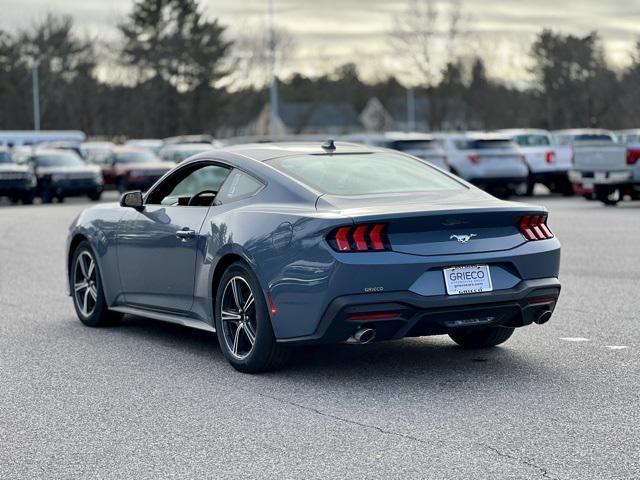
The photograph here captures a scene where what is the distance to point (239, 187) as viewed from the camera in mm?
8039

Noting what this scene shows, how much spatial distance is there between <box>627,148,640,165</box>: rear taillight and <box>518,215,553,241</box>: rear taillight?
62.1 ft

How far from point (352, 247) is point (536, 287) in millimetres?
1215

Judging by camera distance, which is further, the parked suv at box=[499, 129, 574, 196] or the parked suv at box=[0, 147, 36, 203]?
the parked suv at box=[0, 147, 36, 203]

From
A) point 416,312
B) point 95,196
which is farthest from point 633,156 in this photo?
point 416,312

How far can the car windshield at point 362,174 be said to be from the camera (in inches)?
304

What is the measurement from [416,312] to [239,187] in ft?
5.53

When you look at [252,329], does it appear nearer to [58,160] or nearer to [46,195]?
[46,195]

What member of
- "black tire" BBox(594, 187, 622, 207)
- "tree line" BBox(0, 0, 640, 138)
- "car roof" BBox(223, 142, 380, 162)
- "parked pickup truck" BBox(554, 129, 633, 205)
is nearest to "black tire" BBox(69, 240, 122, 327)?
"car roof" BBox(223, 142, 380, 162)

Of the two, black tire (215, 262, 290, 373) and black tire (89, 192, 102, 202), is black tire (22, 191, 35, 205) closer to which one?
black tire (89, 192, 102, 202)

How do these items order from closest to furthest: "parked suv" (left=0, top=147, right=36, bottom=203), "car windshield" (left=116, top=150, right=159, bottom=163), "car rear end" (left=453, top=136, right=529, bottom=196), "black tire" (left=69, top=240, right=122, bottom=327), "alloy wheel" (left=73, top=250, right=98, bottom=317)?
"black tire" (left=69, top=240, right=122, bottom=327) → "alloy wheel" (left=73, top=250, right=98, bottom=317) → "car rear end" (left=453, top=136, right=529, bottom=196) → "parked suv" (left=0, top=147, right=36, bottom=203) → "car windshield" (left=116, top=150, right=159, bottom=163)

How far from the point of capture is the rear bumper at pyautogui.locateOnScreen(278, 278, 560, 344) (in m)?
6.91

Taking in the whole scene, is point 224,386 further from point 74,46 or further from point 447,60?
point 74,46

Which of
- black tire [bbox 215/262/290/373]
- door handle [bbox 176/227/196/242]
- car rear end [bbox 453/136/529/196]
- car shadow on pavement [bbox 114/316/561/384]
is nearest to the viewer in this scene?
black tire [bbox 215/262/290/373]

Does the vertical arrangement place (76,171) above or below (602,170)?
below
